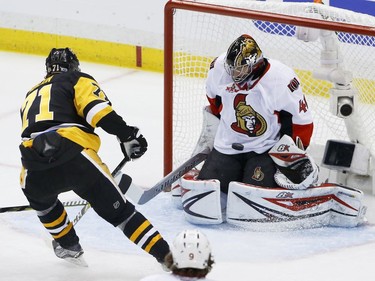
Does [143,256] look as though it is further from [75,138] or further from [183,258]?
[183,258]

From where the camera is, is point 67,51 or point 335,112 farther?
point 335,112

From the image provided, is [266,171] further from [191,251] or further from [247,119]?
[191,251]

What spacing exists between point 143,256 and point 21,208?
1.60 feet

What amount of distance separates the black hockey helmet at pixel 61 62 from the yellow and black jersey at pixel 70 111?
0.33 ft

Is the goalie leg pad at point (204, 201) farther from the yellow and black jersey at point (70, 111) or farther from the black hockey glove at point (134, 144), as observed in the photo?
the yellow and black jersey at point (70, 111)

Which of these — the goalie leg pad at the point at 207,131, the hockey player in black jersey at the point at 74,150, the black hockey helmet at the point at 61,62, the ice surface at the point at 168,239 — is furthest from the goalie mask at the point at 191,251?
the goalie leg pad at the point at 207,131

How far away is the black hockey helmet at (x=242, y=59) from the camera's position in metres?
4.21

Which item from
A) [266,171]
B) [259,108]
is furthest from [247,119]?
[266,171]

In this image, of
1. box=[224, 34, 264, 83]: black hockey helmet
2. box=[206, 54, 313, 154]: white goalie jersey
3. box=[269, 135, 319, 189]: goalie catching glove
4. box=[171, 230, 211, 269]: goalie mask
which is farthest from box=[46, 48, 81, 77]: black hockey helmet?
box=[171, 230, 211, 269]: goalie mask

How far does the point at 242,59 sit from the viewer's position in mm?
4215

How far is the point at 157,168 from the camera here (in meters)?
5.11

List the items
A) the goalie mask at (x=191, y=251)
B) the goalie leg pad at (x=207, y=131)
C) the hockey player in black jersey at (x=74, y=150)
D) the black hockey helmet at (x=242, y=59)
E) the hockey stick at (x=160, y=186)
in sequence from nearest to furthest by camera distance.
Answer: the goalie mask at (x=191, y=251), the hockey player in black jersey at (x=74, y=150), the black hockey helmet at (x=242, y=59), the hockey stick at (x=160, y=186), the goalie leg pad at (x=207, y=131)

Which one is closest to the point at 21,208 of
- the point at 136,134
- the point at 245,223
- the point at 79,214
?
the point at 79,214

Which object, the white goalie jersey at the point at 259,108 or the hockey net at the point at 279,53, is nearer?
the white goalie jersey at the point at 259,108
